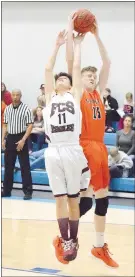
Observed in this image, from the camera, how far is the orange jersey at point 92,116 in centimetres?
459

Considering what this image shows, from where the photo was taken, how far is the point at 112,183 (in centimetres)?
1007

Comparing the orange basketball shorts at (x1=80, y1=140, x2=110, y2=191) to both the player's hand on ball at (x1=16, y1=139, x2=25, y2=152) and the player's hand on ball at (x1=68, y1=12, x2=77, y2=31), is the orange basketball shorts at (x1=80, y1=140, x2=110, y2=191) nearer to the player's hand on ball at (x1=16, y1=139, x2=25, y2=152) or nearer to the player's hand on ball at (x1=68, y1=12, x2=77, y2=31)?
the player's hand on ball at (x1=68, y1=12, x2=77, y2=31)

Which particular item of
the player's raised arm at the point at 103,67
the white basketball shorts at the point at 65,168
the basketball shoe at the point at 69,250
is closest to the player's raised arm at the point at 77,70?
the player's raised arm at the point at 103,67

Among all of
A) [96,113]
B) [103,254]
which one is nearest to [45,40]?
[103,254]

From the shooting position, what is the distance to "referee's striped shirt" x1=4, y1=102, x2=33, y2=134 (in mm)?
6105

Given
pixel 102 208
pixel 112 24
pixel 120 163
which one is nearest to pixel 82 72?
pixel 102 208

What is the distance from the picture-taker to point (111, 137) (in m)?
9.09

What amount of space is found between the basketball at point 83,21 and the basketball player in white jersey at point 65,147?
2.4 inches

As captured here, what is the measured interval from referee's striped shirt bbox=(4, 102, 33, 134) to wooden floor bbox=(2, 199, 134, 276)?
1.97 metres

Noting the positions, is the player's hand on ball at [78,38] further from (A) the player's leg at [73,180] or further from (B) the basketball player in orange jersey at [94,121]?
(A) the player's leg at [73,180]

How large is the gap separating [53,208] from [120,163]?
2.78m

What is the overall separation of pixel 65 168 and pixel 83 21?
3.22ft

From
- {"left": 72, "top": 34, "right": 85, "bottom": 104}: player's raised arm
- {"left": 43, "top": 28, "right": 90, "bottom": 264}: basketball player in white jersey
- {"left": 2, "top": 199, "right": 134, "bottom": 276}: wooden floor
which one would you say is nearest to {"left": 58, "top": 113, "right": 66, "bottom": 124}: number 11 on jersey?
{"left": 43, "top": 28, "right": 90, "bottom": 264}: basketball player in white jersey

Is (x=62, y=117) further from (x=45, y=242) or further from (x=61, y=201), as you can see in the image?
(x=45, y=242)
